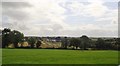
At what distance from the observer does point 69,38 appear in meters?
60.2

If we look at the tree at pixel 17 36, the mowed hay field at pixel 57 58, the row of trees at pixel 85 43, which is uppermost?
the tree at pixel 17 36

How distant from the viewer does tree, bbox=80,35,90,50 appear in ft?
190

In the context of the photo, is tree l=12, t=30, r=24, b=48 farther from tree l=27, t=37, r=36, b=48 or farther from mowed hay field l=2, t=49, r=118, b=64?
mowed hay field l=2, t=49, r=118, b=64

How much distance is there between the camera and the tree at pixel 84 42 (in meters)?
57.9

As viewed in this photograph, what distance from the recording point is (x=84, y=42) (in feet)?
200

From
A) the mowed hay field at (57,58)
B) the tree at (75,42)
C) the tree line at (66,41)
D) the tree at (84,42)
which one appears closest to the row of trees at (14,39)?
the tree line at (66,41)

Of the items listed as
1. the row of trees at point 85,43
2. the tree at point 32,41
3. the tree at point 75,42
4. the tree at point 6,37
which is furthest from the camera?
the tree at point 75,42

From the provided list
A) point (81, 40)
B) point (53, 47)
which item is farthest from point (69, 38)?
point (53, 47)

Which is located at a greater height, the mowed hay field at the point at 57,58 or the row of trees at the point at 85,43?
the row of trees at the point at 85,43

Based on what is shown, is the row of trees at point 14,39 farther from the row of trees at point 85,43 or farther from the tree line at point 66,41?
the row of trees at point 85,43

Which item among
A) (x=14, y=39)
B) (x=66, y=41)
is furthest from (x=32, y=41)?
(x=66, y=41)

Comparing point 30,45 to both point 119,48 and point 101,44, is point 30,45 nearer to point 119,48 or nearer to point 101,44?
point 101,44

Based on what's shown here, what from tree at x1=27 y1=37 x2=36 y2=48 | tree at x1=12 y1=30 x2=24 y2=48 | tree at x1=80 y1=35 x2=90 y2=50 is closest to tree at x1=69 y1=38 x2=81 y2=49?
tree at x1=80 y1=35 x2=90 y2=50

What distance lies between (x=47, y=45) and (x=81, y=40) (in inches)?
405
